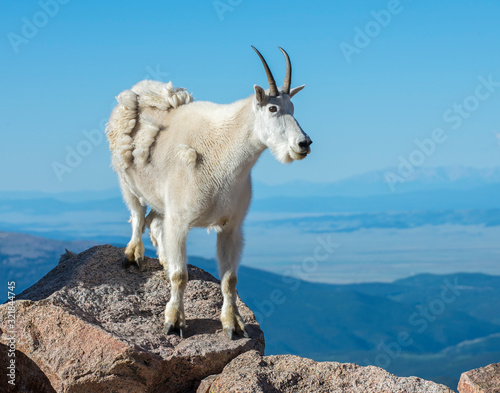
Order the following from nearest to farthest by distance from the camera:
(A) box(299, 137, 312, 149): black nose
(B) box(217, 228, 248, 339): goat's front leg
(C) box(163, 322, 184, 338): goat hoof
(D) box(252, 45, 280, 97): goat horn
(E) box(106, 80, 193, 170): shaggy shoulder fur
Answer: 1. (A) box(299, 137, 312, 149): black nose
2. (D) box(252, 45, 280, 97): goat horn
3. (C) box(163, 322, 184, 338): goat hoof
4. (B) box(217, 228, 248, 339): goat's front leg
5. (E) box(106, 80, 193, 170): shaggy shoulder fur

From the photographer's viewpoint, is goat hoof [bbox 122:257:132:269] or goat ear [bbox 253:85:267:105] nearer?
goat ear [bbox 253:85:267:105]

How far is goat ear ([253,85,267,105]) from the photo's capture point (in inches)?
334

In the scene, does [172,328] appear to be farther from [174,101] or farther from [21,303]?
[174,101]

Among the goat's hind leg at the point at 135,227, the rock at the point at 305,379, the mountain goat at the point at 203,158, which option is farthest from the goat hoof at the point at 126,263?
the rock at the point at 305,379

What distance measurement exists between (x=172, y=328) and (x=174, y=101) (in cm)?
354

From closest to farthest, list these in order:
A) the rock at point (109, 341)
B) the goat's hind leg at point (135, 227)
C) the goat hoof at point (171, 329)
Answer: the rock at point (109, 341) < the goat hoof at point (171, 329) < the goat's hind leg at point (135, 227)

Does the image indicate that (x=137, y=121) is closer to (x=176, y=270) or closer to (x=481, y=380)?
(x=176, y=270)

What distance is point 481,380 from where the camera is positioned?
24.5 feet

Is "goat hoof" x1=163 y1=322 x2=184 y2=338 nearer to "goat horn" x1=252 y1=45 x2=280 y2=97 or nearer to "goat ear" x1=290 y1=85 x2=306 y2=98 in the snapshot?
"goat horn" x1=252 y1=45 x2=280 y2=97

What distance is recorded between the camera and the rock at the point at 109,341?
25.5ft

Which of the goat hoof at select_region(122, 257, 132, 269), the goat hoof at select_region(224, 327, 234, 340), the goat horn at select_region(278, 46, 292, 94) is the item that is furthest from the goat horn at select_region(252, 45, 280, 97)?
the goat hoof at select_region(122, 257, 132, 269)

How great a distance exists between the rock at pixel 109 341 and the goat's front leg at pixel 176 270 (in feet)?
0.67

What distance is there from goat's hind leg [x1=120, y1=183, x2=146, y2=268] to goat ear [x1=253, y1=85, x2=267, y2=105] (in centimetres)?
358

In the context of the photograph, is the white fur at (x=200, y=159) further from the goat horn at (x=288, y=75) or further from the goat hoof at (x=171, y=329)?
the goat horn at (x=288, y=75)
